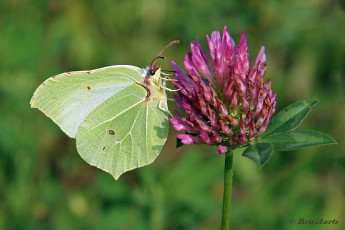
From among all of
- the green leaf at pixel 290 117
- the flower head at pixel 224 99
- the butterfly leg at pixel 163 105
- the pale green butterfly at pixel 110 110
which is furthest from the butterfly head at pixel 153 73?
the green leaf at pixel 290 117

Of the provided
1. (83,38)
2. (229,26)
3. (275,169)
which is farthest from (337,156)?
(83,38)

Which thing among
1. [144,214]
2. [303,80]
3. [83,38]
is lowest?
[144,214]

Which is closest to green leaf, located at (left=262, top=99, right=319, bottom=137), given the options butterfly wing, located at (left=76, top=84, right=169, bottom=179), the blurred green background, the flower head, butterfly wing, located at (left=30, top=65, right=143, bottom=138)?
Result: the flower head

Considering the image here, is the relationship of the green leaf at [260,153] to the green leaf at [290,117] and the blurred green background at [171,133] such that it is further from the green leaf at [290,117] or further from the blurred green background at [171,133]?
the blurred green background at [171,133]

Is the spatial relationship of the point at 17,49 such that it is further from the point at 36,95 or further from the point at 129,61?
the point at 36,95

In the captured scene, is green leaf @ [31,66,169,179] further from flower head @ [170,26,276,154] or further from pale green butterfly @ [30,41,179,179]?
flower head @ [170,26,276,154]

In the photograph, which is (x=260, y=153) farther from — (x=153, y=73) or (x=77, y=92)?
(x=77, y=92)

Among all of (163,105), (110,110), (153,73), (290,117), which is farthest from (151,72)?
(290,117)
